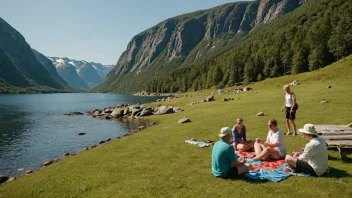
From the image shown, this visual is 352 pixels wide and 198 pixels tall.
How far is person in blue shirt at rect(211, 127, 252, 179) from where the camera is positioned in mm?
13281

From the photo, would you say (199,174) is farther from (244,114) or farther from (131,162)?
(244,114)

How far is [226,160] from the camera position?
534 inches

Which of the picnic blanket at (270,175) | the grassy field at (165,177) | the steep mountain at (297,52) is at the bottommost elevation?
the grassy field at (165,177)

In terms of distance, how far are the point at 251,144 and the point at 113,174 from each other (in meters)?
10.6

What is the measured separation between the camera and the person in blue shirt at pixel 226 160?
13.3 m

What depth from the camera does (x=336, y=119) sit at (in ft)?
89.3

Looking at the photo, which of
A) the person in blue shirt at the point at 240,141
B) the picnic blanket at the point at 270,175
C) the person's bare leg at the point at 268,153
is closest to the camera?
the picnic blanket at the point at 270,175

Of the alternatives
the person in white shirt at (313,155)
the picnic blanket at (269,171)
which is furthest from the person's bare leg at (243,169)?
the person in white shirt at (313,155)

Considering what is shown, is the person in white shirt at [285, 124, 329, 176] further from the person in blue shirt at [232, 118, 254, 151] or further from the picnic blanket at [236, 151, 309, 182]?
the person in blue shirt at [232, 118, 254, 151]

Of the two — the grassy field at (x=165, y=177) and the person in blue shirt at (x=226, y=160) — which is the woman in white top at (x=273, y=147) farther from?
the grassy field at (x=165, y=177)

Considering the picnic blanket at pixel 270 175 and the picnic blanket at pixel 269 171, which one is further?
the picnic blanket at pixel 269 171

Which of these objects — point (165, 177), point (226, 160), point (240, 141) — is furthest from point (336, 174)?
point (165, 177)

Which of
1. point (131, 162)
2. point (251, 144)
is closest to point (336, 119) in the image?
point (251, 144)

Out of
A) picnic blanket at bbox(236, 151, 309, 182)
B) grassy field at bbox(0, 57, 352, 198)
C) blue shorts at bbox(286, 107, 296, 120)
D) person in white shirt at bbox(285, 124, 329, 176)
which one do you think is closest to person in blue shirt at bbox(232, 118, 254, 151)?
grassy field at bbox(0, 57, 352, 198)
